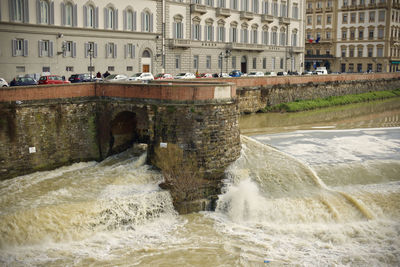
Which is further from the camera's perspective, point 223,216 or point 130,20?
point 130,20

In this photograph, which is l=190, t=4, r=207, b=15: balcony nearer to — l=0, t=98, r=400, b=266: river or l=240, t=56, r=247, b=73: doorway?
l=240, t=56, r=247, b=73: doorway

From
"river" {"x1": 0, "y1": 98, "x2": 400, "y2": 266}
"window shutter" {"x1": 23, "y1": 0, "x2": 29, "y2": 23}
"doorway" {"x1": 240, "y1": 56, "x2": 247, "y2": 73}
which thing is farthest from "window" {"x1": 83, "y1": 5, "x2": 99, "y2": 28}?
"river" {"x1": 0, "y1": 98, "x2": 400, "y2": 266}

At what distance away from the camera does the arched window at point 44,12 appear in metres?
41.6

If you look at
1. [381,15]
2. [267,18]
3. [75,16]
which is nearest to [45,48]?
[75,16]

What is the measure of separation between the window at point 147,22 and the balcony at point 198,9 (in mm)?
6006

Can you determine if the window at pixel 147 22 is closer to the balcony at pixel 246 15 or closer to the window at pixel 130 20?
the window at pixel 130 20

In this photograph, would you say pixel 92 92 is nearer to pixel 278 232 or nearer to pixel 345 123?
pixel 278 232

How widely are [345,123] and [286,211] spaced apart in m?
23.8

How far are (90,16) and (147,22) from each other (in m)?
6.94

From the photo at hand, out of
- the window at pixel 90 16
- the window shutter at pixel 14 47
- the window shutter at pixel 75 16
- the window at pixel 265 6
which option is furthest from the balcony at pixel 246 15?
the window shutter at pixel 14 47

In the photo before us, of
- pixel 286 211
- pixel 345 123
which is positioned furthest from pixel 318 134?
pixel 286 211

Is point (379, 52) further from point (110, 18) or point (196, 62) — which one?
point (110, 18)

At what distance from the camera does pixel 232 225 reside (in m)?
18.7

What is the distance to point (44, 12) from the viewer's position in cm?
4191
